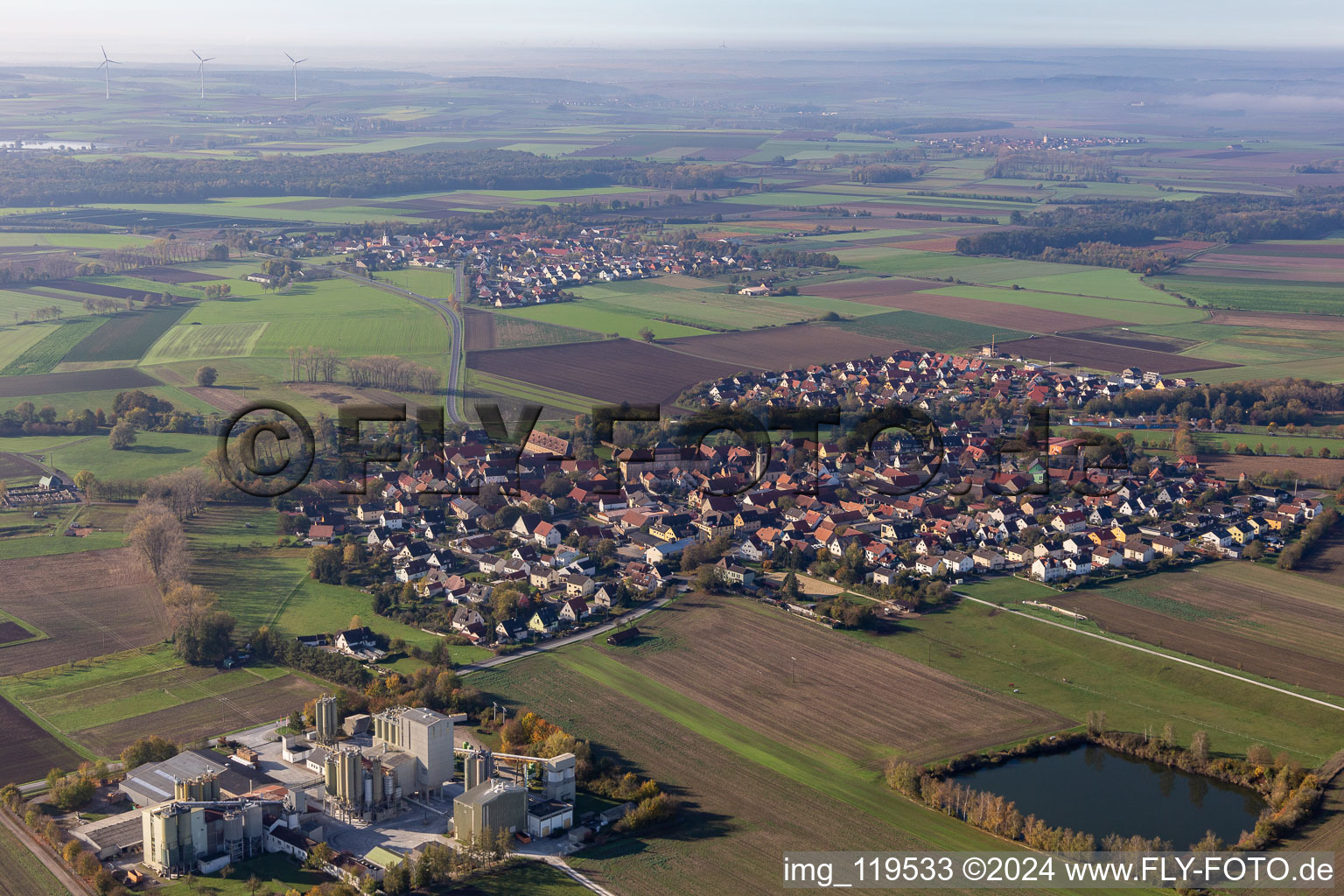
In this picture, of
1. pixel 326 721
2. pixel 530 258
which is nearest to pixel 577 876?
pixel 326 721

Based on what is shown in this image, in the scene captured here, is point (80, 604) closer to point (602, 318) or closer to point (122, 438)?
point (122, 438)

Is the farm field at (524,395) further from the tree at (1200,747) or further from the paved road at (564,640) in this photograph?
the tree at (1200,747)

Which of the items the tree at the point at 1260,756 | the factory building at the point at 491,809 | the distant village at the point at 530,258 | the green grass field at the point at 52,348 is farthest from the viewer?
the distant village at the point at 530,258

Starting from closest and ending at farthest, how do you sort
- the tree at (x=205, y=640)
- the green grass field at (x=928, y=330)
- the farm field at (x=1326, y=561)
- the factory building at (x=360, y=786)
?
1. the factory building at (x=360, y=786)
2. the tree at (x=205, y=640)
3. the farm field at (x=1326, y=561)
4. the green grass field at (x=928, y=330)

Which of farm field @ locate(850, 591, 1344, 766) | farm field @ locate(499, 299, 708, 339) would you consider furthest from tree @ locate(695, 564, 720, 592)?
farm field @ locate(499, 299, 708, 339)

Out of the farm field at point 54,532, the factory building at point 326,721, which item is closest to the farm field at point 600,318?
the farm field at point 54,532

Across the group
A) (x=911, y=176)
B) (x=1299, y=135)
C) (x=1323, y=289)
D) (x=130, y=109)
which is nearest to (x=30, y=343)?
(x=1323, y=289)

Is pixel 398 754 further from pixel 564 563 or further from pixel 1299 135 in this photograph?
pixel 1299 135
